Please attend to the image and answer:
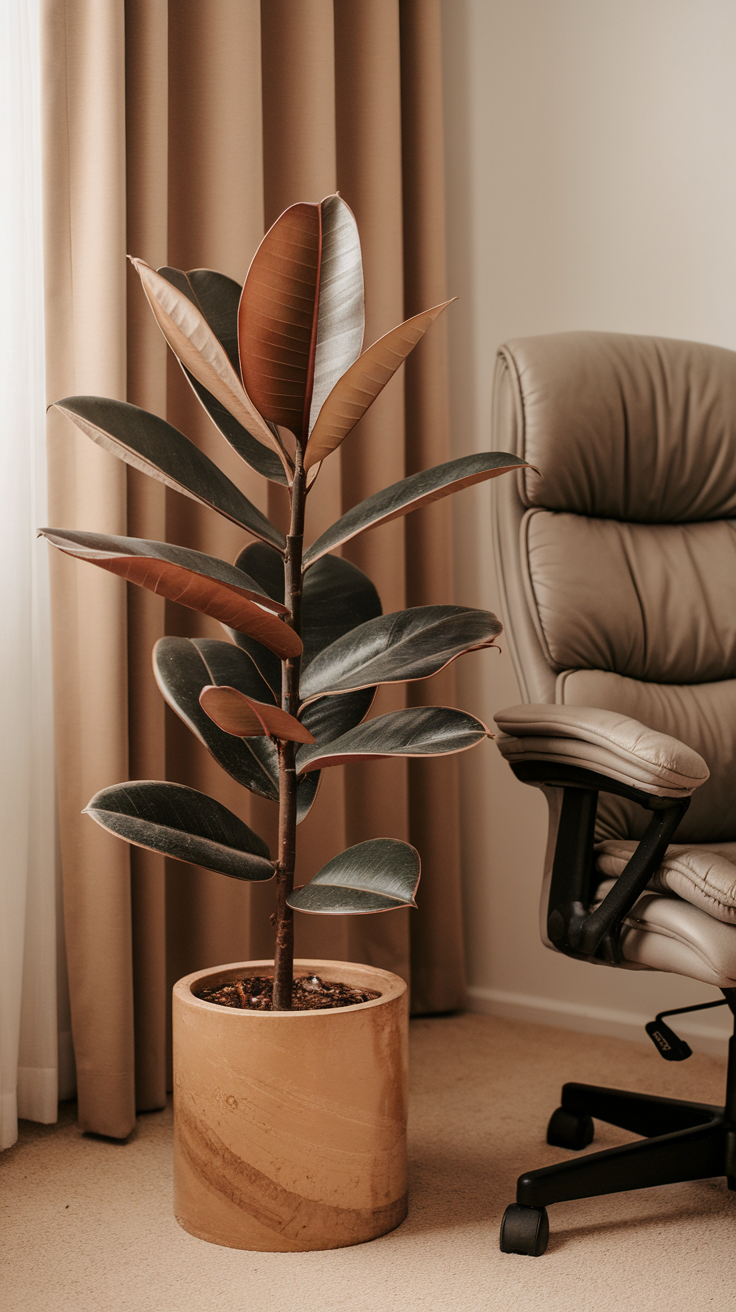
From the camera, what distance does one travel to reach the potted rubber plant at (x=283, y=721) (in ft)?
3.46

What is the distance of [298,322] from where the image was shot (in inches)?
41.3

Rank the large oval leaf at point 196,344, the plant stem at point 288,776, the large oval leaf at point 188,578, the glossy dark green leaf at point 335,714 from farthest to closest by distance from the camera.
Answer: the glossy dark green leaf at point 335,714
the plant stem at point 288,776
the large oval leaf at point 196,344
the large oval leaf at point 188,578

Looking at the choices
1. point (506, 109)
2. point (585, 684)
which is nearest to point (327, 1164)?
point (585, 684)

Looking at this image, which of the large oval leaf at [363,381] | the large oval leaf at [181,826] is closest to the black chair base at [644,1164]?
the large oval leaf at [181,826]

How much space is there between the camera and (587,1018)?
6.66ft

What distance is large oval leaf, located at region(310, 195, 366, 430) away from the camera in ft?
3.41

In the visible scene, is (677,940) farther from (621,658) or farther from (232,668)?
(232,668)

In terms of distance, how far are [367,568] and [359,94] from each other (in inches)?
35.6

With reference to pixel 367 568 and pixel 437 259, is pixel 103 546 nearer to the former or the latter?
pixel 367 568

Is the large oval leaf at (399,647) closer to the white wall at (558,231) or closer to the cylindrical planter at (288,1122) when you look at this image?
the cylindrical planter at (288,1122)

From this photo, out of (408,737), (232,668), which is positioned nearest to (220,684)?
(232,668)

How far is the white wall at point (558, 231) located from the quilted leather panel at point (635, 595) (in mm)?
647

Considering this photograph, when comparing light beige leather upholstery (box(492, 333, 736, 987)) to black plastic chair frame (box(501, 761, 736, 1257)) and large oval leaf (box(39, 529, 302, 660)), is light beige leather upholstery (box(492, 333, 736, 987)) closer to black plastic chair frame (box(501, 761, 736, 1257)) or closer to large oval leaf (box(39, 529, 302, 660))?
black plastic chair frame (box(501, 761, 736, 1257))

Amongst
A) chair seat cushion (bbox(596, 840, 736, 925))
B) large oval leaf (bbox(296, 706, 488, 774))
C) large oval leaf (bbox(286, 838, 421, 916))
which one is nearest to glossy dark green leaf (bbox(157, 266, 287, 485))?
large oval leaf (bbox(296, 706, 488, 774))
